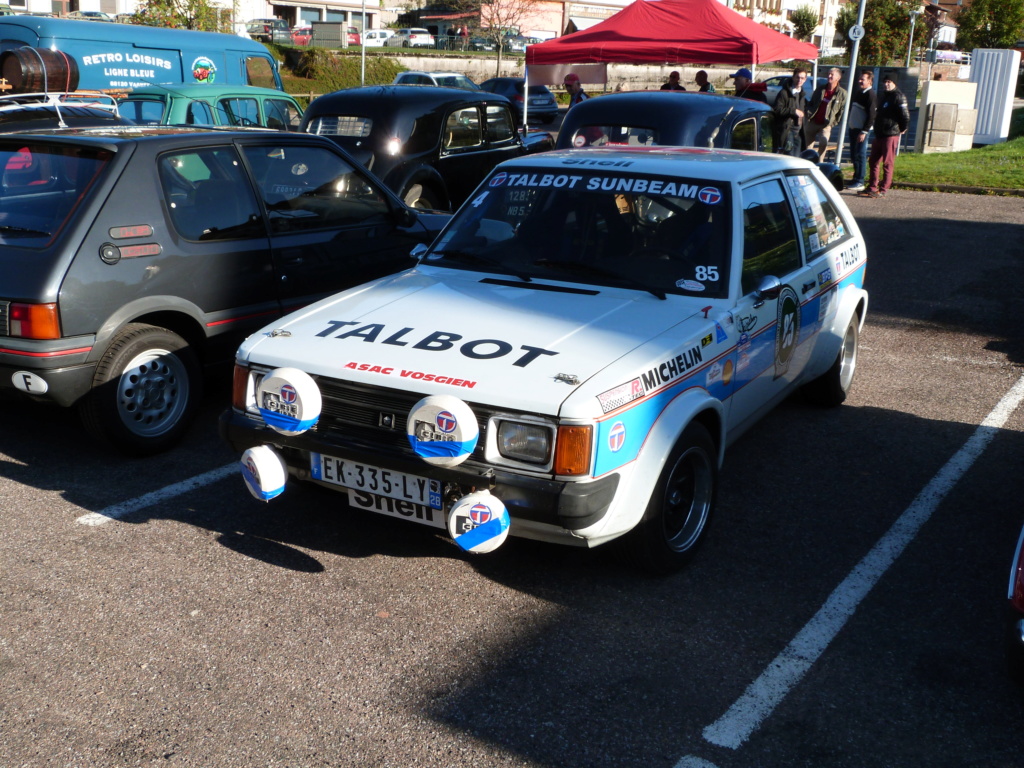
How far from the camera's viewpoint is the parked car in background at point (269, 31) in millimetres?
53656

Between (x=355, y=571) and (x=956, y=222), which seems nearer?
(x=355, y=571)

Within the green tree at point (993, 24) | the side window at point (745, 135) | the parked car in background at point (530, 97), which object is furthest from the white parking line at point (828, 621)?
the green tree at point (993, 24)

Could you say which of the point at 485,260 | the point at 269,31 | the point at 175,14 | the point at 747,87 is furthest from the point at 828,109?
the point at 269,31

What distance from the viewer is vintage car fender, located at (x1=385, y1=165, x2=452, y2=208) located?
10.2 meters

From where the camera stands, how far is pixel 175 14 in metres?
21.7

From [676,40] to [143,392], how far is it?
12520 mm

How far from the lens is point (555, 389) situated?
356 cm

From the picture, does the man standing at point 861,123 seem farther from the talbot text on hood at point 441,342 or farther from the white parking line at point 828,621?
the talbot text on hood at point 441,342

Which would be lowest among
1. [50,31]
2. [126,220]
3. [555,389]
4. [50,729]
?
[50,729]

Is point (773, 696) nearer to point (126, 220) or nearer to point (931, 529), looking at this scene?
point (931, 529)

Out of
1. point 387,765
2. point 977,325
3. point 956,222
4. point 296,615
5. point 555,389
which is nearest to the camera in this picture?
point 387,765

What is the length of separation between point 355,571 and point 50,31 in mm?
12512

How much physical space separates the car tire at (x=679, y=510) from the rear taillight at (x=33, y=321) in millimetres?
2925

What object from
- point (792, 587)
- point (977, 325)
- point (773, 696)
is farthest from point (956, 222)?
point (773, 696)
